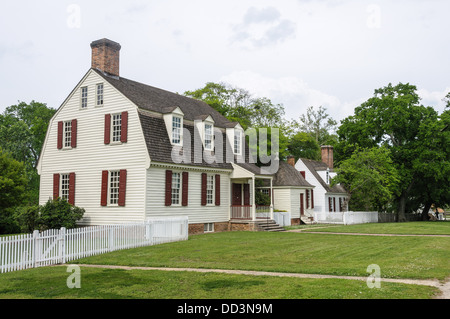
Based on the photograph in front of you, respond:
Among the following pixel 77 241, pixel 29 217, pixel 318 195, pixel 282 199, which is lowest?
pixel 77 241

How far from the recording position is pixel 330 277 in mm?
9828

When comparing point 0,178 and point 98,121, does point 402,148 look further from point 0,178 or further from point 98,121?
point 0,178

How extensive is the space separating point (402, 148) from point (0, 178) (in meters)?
36.1

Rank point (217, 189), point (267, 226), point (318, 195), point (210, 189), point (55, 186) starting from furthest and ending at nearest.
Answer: point (318, 195) < point (267, 226) < point (217, 189) < point (210, 189) < point (55, 186)

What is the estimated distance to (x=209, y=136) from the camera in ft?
84.0

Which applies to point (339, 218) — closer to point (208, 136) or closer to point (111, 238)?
point (208, 136)

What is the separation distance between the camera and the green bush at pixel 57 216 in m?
21.1

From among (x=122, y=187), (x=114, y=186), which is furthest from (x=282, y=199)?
(x=122, y=187)

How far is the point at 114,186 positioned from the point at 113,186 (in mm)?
69

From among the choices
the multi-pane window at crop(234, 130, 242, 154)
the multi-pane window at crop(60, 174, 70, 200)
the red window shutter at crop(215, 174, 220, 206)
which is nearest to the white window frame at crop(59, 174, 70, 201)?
the multi-pane window at crop(60, 174, 70, 200)

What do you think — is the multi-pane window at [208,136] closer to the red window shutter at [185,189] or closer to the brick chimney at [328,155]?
the red window shutter at [185,189]

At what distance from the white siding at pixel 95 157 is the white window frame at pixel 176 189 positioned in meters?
2.22

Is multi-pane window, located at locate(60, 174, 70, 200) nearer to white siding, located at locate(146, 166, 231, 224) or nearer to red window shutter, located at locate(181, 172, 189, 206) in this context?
white siding, located at locate(146, 166, 231, 224)
